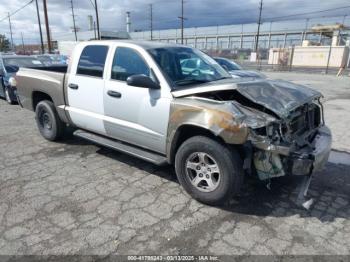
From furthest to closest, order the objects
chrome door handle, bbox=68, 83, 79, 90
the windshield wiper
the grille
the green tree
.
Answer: the green tree < chrome door handle, bbox=68, 83, 79, 90 < the windshield wiper < the grille

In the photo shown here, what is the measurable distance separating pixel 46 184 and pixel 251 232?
2.79 meters

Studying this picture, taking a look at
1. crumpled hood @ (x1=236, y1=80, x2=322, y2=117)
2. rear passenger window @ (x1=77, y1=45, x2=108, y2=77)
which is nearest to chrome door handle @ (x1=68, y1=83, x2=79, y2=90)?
rear passenger window @ (x1=77, y1=45, x2=108, y2=77)

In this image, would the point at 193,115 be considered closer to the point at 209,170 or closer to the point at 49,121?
A: the point at 209,170

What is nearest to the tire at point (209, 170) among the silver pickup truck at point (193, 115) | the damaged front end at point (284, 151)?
the silver pickup truck at point (193, 115)

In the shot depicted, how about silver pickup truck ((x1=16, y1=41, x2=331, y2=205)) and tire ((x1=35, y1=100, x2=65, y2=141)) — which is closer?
silver pickup truck ((x1=16, y1=41, x2=331, y2=205))

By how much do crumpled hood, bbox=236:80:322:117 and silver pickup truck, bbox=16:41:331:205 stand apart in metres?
0.01

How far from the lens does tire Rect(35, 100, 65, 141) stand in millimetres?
5672

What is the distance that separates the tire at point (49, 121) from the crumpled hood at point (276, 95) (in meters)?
3.71

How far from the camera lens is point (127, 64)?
429 centimetres

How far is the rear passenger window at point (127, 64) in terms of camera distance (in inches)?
162

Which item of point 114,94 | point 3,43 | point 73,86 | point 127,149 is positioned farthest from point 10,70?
point 3,43

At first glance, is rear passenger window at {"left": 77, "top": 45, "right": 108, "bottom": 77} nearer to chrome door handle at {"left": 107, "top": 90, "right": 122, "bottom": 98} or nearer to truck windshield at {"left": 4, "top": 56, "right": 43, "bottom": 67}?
chrome door handle at {"left": 107, "top": 90, "right": 122, "bottom": 98}

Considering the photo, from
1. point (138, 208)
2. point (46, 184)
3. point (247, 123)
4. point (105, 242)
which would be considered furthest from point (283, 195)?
point (46, 184)

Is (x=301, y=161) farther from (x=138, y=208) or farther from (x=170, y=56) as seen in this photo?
(x=170, y=56)
